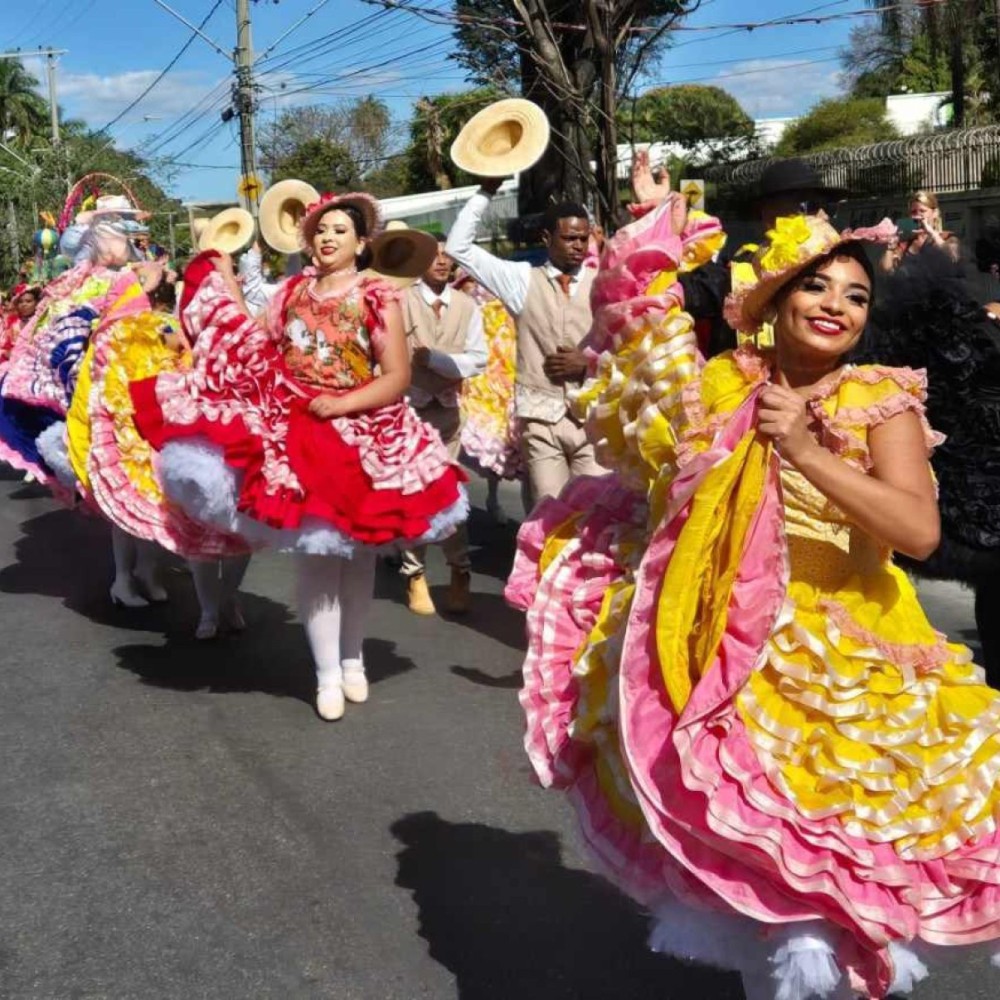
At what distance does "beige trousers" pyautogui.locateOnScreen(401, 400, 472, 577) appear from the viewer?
8133 millimetres

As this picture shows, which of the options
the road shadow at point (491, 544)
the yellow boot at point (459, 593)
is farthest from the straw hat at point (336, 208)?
the road shadow at point (491, 544)

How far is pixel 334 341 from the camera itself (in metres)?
5.97

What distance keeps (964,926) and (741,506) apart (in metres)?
0.85

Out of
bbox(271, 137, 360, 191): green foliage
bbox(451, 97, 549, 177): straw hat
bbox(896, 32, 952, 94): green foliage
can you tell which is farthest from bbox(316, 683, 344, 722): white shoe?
bbox(896, 32, 952, 94): green foliage

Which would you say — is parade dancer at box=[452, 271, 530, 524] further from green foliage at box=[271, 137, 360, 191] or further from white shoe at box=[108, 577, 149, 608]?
green foliage at box=[271, 137, 360, 191]

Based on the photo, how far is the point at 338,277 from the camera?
6.07 metres

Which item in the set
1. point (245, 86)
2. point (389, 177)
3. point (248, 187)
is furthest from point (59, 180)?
point (389, 177)

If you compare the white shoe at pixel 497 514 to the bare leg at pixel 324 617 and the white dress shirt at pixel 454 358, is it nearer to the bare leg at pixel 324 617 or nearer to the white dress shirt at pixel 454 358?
the white dress shirt at pixel 454 358

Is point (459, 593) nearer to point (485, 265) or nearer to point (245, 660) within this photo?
point (245, 660)

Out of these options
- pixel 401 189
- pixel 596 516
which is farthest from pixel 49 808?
pixel 401 189

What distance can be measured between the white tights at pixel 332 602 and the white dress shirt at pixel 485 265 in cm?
162

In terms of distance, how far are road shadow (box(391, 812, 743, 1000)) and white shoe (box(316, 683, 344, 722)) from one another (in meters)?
1.23

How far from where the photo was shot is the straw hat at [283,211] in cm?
721

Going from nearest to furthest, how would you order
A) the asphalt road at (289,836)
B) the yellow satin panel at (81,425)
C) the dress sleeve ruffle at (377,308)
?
the asphalt road at (289,836) → the dress sleeve ruffle at (377,308) → the yellow satin panel at (81,425)
